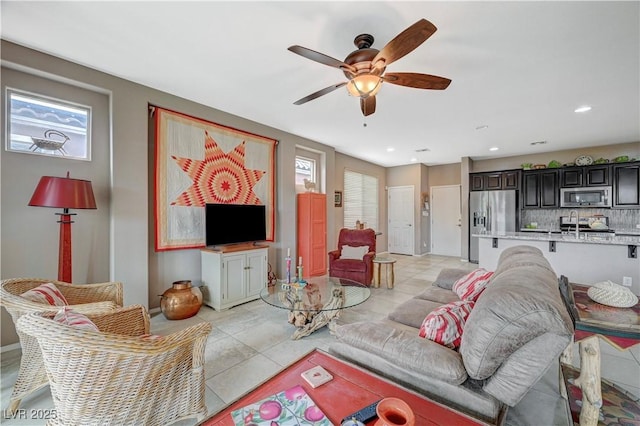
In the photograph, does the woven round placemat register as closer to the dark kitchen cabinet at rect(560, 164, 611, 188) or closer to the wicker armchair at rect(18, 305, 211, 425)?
the wicker armchair at rect(18, 305, 211, 425)

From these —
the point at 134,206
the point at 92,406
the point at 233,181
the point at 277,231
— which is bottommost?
the point at 92,406

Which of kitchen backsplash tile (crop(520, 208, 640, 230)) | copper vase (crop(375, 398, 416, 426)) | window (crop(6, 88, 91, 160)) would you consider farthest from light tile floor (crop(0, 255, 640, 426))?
kitchen backsplash tile (crop(520, 208, 640, 230))

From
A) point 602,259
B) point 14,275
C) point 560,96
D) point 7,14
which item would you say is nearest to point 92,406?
point 14,275

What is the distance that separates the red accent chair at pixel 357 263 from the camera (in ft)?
13.9

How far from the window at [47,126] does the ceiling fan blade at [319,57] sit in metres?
2.50

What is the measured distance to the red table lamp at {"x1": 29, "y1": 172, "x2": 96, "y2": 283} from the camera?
7.14 feet

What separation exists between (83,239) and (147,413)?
7.19ft

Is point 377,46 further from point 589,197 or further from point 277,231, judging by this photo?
point 589,197

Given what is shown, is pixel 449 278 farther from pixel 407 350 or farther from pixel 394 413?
pixel 394 413

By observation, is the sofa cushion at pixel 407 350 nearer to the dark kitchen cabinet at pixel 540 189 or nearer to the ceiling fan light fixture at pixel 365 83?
the ceiling fan light fixture at pixel 365 83

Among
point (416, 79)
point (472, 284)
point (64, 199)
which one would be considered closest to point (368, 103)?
point (416, 79)

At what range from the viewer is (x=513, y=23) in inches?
78.0

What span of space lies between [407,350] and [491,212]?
240 inches

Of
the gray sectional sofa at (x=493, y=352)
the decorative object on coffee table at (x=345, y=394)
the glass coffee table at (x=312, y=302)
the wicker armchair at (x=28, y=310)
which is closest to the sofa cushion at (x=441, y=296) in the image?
the glass coffee table at (x=312, y=302)
